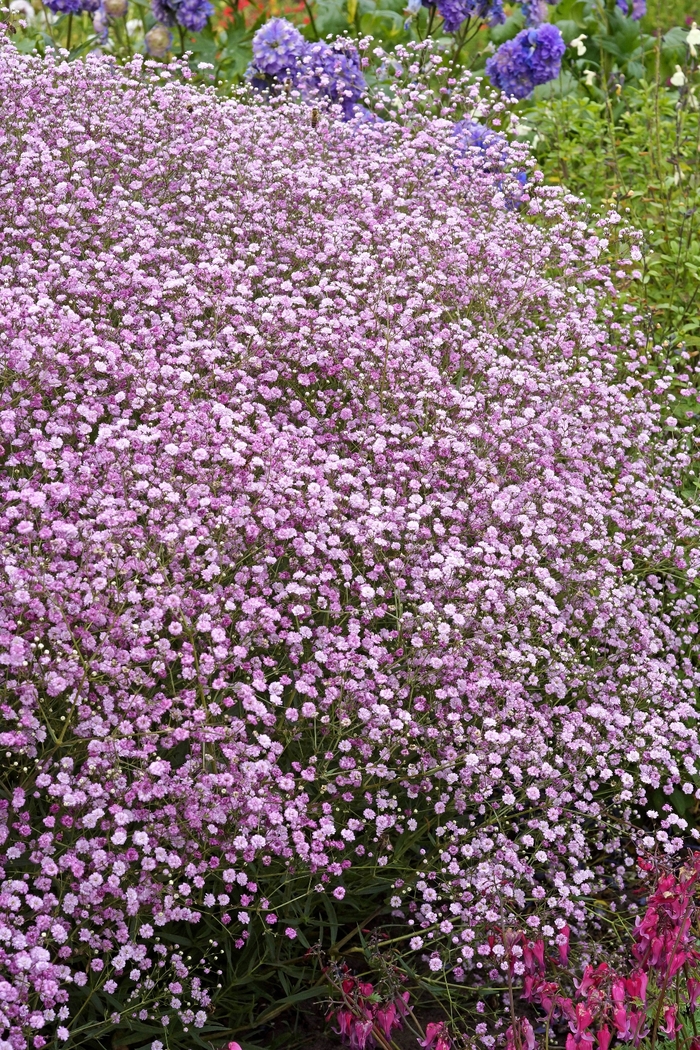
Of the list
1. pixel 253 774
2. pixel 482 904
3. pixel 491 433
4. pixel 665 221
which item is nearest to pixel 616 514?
pixel 491 433

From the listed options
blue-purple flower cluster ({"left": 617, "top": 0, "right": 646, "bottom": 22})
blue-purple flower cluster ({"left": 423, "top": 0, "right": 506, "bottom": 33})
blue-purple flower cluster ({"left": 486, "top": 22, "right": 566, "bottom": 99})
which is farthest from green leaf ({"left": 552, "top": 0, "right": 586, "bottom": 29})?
blue-purple flower cluster ({"left": 486, "top": 22, "right": 566, "bottom": 99})

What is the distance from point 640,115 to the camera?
30.4 feet

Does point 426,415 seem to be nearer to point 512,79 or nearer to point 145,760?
point 145,760

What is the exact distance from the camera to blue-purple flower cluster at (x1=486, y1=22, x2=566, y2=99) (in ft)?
28.7

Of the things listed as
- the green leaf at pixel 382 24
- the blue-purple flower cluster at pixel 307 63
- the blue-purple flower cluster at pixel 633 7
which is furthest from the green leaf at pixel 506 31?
the blue-purple flower cluster at pixel 307 63

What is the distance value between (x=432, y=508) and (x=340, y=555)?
0.52 m

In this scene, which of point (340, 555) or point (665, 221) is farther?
point (665, 221)

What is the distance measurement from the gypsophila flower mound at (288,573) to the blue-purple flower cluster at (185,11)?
301 cm

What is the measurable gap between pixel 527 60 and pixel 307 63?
171cm

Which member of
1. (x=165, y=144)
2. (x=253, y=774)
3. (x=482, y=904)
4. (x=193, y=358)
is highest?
(x=165, y=144)

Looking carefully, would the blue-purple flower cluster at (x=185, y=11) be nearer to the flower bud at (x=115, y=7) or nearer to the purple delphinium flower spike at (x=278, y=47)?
the flower bud at (x=115, y=7)

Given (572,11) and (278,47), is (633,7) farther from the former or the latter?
(278,47)

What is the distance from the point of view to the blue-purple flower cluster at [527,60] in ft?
28.7

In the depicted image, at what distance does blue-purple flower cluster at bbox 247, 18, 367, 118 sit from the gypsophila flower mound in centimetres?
223
